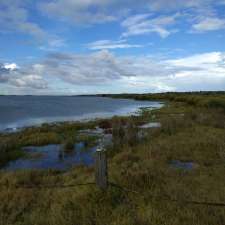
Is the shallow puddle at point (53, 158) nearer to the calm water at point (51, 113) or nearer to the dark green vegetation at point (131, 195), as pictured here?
the dark green vegetation at point (131, 195)

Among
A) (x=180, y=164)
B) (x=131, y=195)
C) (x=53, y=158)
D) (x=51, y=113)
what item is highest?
(x=131, y=195)

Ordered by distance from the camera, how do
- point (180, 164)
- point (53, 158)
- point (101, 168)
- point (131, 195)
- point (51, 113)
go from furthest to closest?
point (51, 113), point (53, 158), point (180, 164), point (131, 195), point (101, 168)

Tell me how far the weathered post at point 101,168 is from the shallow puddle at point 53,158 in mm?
6042

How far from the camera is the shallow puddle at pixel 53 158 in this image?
41.8 feet

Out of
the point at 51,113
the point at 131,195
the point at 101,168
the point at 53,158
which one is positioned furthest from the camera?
the point at 51,113

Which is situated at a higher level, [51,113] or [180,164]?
[180,164]

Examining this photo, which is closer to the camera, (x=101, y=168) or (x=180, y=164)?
(x=101, y=168)

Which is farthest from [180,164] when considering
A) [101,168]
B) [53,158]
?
[53,158]

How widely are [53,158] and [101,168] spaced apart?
890 centimetres

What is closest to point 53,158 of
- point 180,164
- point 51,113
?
point 180,164

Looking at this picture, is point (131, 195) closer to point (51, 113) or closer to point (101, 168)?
point (101, 168)

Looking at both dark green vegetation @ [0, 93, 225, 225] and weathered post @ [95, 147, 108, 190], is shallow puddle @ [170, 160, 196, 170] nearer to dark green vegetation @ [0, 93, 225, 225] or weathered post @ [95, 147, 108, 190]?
dark green vegetation @ [0, 93, 225, 225]

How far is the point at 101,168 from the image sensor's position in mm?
5898

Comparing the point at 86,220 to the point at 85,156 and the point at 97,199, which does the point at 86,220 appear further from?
the point at 85,156
